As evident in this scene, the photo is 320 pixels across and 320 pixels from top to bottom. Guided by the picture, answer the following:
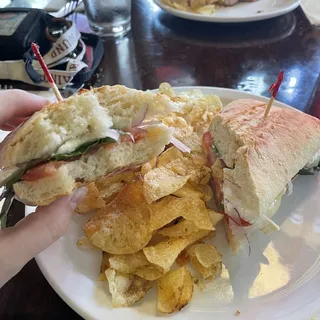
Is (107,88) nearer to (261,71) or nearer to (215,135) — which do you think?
(215,135)

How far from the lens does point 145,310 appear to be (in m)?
1.24

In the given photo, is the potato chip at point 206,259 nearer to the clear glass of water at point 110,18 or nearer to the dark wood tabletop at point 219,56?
the dark wood tabletop at point 219,56

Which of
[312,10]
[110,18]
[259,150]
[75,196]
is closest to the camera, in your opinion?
[75,196]

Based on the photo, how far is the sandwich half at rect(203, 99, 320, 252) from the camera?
1.38m

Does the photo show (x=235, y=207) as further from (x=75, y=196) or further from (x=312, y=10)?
(x=312, y=10)

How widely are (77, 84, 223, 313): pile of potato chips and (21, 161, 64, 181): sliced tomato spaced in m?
0.25

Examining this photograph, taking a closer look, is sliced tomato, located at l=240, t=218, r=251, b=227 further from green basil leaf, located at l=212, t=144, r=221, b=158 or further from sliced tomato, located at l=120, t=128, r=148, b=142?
sliced tomato, located at l=120, t=128, r=148, b=142

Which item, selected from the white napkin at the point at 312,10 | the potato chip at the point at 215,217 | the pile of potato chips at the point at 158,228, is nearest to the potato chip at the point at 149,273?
the pile of potato chips at the point at 158,228

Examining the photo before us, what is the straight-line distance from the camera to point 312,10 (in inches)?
113

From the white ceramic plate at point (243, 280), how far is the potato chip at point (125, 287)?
0.8 inches

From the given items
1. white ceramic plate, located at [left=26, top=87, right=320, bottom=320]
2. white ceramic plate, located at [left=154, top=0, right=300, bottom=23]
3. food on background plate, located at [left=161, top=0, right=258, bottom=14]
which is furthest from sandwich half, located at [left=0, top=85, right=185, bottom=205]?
food on background plate, located at [left=161, top=0, right=258, bottom=14]

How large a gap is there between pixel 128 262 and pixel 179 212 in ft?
0.74

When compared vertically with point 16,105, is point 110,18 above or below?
below

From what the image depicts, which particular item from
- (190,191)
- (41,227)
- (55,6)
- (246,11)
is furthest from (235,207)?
(55,6)
